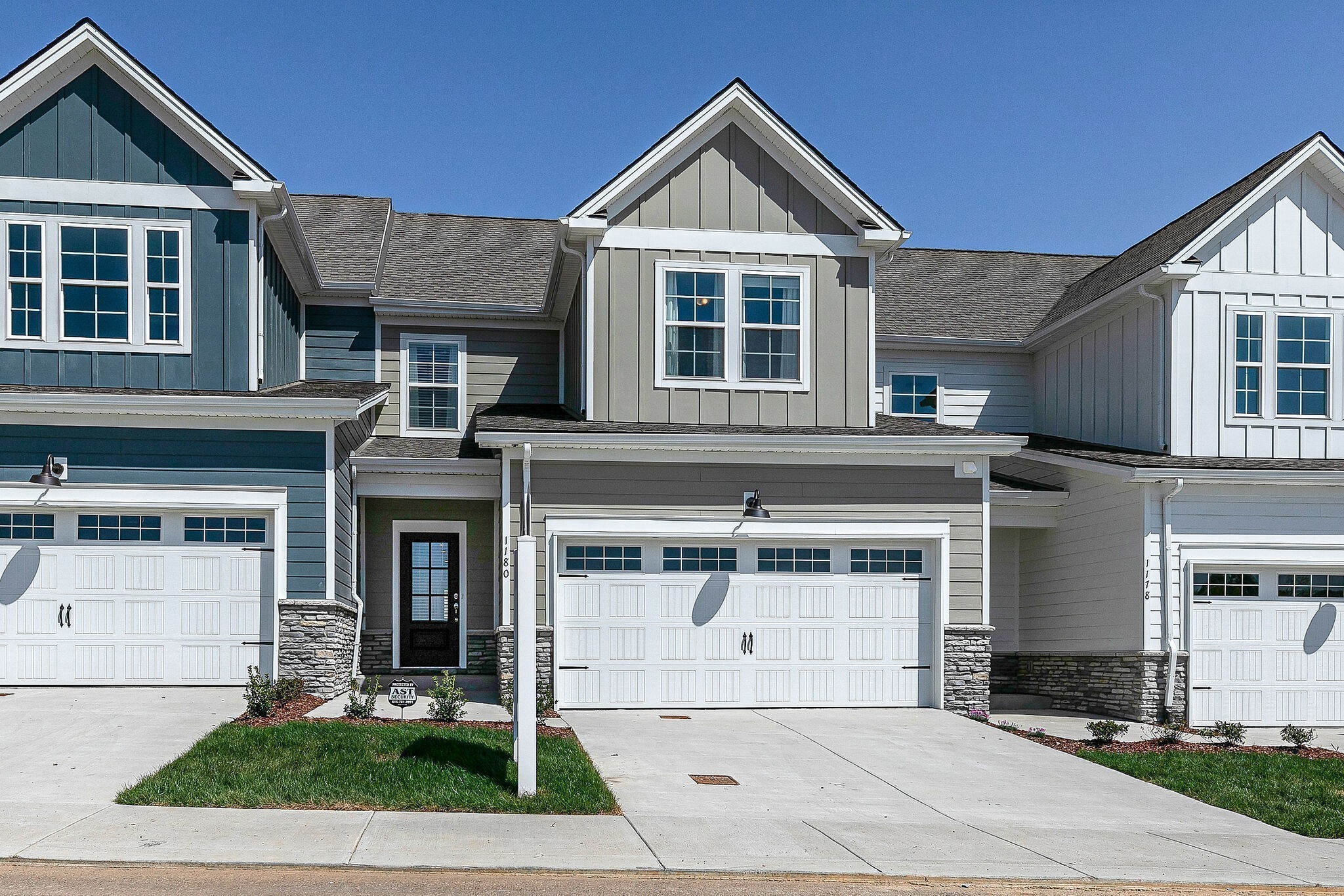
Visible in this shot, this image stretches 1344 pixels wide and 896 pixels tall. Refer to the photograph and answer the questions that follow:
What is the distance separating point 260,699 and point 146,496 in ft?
10.8

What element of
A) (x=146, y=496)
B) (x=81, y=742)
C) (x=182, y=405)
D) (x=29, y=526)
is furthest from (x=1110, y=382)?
(x=29, y=526)

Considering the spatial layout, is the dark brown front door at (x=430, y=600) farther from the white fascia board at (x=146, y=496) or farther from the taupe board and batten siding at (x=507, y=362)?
the white fascia board at (x=146, y=496)

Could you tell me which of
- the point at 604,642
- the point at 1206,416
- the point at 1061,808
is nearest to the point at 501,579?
the point at 604,642

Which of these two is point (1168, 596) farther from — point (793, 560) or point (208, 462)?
point (208, 462)

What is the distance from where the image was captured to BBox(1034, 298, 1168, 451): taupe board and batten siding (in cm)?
1847

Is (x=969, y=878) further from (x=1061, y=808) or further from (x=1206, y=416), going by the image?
(x=1206, y=416)

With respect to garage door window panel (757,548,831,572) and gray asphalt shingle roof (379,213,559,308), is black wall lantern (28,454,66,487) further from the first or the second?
garage door window panel (757,548,831,572)

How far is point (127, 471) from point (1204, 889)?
12.3 meters

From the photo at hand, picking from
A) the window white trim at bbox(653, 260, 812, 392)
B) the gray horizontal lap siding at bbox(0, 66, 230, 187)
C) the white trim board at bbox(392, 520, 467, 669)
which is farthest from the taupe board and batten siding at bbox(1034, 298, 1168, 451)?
the gray horizontal lap siding at bbox(0, 66, 230, 187)

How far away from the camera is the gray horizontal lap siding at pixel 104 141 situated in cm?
1605

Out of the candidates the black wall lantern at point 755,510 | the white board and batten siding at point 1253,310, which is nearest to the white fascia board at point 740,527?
the black wall lantern at point 755,510

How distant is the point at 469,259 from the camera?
22.4 metres

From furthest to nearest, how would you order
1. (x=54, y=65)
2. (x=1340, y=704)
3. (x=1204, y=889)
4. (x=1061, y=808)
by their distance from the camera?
(x=1340, y=704), (x=54, y=65), (x=1061, y=808), (x=1204, y=889)

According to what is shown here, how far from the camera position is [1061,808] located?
37.0ft
